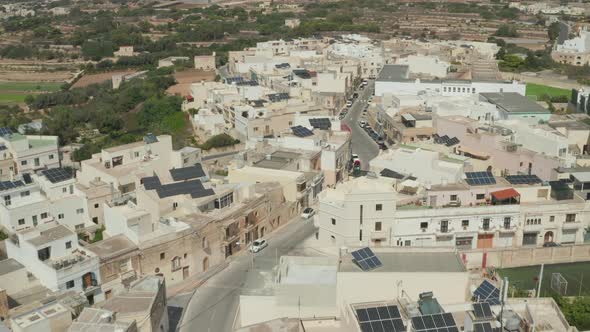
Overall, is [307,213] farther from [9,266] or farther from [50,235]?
[9,266]

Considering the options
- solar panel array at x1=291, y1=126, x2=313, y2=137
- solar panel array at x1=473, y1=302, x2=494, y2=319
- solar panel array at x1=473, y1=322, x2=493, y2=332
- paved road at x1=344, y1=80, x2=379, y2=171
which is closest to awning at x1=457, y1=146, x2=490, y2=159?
paved road at x1=344, y1=80, x2=379, y2=171

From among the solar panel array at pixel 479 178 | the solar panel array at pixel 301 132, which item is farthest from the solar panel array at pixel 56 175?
the solar panel array at pixel 479 178

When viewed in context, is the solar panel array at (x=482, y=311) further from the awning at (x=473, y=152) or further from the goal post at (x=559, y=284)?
the awning at (x=473, y=152)

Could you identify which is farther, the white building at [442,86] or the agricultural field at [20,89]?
the agricultural field at [20,89]

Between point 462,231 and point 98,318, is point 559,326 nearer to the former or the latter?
point 462,231

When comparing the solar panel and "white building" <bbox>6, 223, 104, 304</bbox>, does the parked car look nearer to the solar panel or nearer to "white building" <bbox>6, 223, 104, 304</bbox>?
the solar panel
